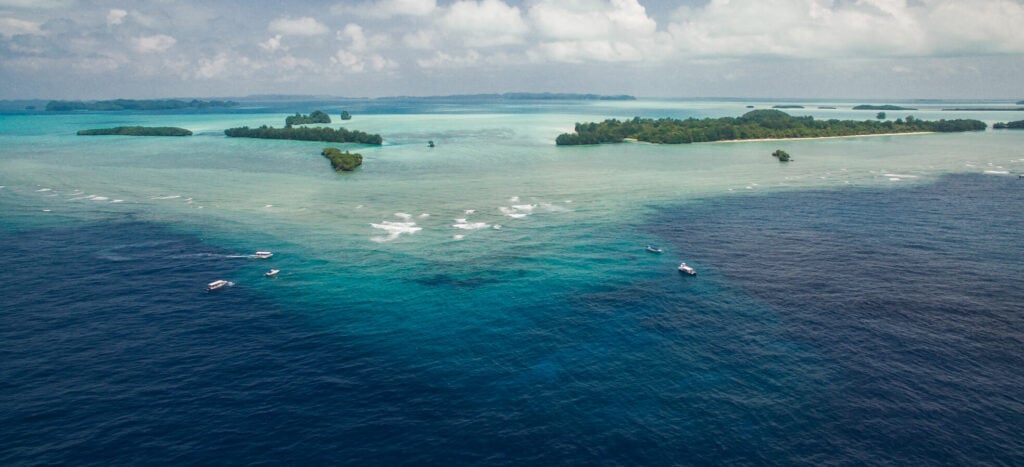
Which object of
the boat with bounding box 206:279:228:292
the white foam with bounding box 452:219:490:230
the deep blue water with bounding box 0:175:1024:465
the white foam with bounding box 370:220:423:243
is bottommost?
the deep blue water with bounding box 0:175:1024:465

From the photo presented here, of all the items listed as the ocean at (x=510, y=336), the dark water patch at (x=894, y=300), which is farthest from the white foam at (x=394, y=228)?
the dark water patch at (x=894, y=300)

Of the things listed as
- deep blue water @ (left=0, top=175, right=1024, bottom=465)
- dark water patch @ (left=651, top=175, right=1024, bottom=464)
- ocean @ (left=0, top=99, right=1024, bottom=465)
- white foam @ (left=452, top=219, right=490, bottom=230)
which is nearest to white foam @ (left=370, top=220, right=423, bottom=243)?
ocean @ (left=0, top=99, right=1024, bottom=465)

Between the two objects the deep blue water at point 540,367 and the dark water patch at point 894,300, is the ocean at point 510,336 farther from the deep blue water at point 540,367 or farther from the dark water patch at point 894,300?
the dark water patch at point 894,300

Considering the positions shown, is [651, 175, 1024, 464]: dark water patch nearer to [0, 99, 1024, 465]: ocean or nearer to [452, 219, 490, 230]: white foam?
[0, 99, 1024, 465]: ocean

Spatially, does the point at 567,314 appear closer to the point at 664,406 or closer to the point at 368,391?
the point at 664,406

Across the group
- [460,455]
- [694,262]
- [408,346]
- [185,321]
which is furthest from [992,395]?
[185,321]

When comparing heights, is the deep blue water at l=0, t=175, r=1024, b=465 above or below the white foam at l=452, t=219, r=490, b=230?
below

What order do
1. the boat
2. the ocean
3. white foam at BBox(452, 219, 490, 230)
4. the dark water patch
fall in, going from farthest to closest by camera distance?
white foam at BBox(452, 219, 490, 230)
the boat
the dark water patch
the ocean

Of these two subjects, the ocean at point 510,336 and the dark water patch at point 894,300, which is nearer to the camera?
the ocean at point 510,336
